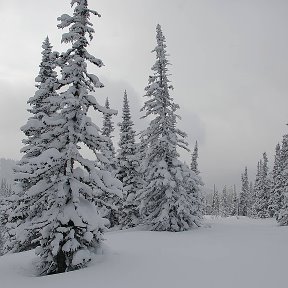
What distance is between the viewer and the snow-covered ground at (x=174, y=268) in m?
9.70

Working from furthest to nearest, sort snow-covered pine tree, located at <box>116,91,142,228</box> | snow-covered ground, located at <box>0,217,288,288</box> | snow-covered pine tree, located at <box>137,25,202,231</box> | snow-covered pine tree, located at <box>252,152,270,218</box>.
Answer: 1. snow-covered pine tree, located at <box>252,152,270,218</box>
2. snow-covered pine tree, located at <box>116,91,142,228</box>
3. snow-covered pine tree, located at <box>137,25,202,231</box>
4. snow-covered ground, located at <box>0,217,288,288</box>

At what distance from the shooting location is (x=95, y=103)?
13.4 m

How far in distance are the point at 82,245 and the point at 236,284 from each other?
6046 millimetres

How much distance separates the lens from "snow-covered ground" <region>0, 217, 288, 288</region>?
9.70m

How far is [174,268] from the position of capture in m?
11.1

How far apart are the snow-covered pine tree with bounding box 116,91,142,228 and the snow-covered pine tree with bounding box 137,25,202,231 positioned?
4.24 metres

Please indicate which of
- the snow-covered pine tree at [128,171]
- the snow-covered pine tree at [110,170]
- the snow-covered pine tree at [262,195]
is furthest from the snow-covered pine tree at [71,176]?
the snow-covered pine tree at [262,195]

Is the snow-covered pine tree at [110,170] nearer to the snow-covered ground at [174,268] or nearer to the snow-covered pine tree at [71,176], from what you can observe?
the snow-covered pine tree at [71,176]

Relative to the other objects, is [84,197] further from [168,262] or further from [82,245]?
[168,262]

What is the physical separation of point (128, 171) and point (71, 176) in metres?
19.6

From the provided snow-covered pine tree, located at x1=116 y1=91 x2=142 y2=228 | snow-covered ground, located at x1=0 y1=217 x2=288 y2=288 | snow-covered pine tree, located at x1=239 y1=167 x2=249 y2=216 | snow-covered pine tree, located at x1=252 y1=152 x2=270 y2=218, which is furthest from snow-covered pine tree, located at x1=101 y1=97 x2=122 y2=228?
snow-covered pine tree, located at x1=239 y1=167 x2=249 y2=216

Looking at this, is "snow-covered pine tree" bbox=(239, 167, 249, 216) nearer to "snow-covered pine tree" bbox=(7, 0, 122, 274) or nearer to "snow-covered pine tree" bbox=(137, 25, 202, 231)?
"snow-covered pine tree" bbox=(137, 25, 202, 231)

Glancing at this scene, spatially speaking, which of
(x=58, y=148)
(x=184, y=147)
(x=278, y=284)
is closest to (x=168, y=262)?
(x=278, y=284)

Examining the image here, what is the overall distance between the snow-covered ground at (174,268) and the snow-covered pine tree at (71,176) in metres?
1.11
